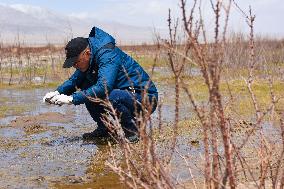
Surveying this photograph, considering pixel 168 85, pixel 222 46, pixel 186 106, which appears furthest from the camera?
pixel 168 85

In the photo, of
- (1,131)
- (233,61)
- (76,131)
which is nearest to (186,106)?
(76,131)

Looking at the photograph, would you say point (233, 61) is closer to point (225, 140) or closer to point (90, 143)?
point (90, 143)

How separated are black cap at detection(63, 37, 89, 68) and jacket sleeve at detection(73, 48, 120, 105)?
0.65 ft

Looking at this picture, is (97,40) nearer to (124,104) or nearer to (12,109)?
(124,104)

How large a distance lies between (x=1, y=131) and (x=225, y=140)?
5865 mm

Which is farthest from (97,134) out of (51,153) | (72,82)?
(51,153)

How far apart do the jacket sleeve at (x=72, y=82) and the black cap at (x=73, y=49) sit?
574 mm

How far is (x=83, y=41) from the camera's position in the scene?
5672mm

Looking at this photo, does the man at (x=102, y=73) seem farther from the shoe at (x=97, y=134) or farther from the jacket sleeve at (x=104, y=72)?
the shoe at (x=97, y=134)

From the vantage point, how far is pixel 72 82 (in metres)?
6.29

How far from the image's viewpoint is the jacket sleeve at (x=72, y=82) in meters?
6.24

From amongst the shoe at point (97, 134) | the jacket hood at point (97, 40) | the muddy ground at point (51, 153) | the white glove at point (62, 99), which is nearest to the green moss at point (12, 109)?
the muddy ground at point (51, 153)

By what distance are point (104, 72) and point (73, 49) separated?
40cm

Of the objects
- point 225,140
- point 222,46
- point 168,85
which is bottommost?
point 168,85
